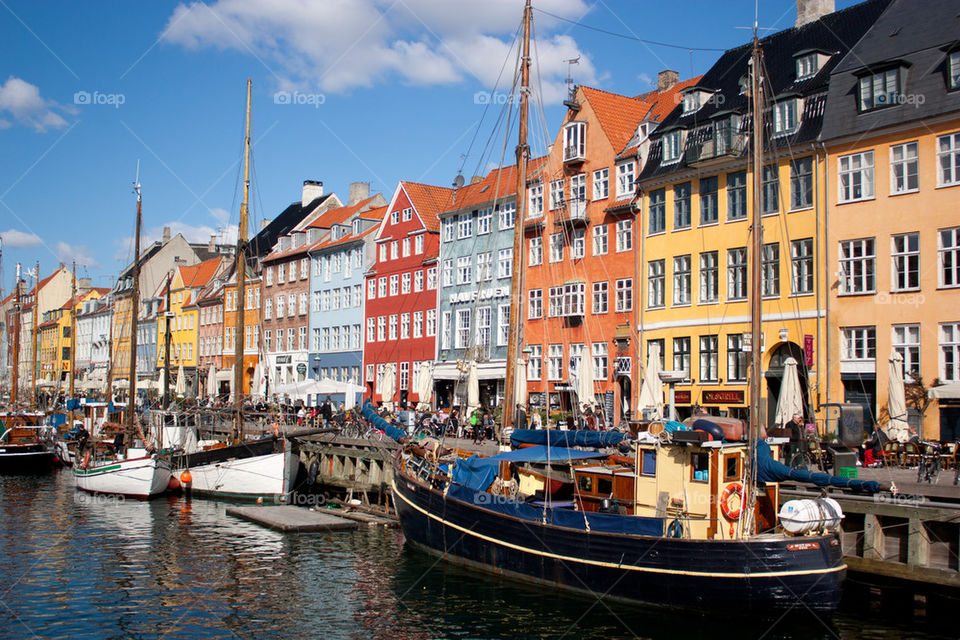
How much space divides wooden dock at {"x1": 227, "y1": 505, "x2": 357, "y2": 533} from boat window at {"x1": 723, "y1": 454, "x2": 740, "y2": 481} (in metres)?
14.2

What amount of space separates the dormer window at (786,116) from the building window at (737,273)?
488 cm

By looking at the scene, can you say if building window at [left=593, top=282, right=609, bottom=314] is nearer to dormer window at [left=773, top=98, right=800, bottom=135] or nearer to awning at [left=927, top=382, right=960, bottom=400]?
dormer window at [left=773, top=98, right=800, bottom=135]

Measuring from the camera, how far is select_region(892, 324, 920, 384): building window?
101 ft

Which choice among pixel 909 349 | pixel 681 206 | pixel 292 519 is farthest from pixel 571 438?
pixel 681 206

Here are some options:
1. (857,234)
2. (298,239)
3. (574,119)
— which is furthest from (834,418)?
(298,239)

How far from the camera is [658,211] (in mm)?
40969

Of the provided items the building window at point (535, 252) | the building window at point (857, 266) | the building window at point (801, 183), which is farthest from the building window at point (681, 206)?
the building window at point (535, 252)

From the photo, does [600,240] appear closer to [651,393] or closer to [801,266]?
[801,266]

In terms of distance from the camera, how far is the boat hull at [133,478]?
120 feet

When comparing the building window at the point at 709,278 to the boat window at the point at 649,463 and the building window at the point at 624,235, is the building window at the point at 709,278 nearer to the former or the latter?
the building window at the point at 624,235

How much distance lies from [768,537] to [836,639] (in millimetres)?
2120

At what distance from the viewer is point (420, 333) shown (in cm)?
5719

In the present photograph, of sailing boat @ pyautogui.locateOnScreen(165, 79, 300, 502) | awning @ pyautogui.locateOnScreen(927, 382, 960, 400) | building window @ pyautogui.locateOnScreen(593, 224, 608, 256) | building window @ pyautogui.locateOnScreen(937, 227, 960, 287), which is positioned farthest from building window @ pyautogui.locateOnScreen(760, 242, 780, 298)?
sailing boat @ pyautogui.locateOnScreen(165, 79, 300, 502)

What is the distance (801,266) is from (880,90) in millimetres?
6882
